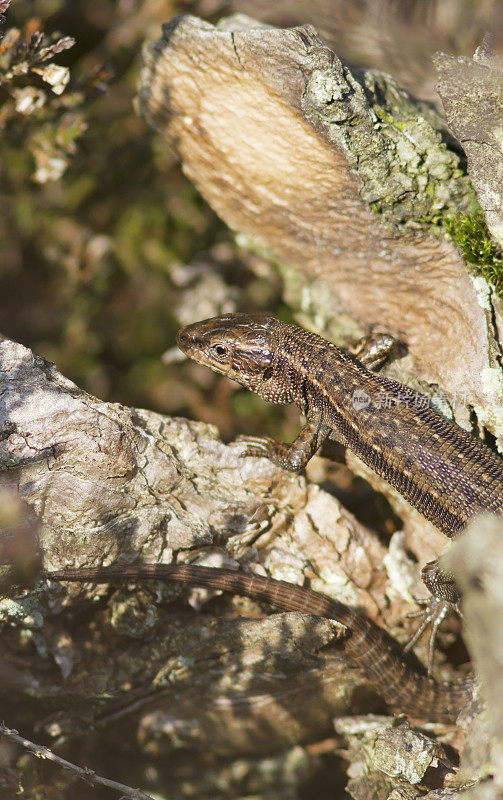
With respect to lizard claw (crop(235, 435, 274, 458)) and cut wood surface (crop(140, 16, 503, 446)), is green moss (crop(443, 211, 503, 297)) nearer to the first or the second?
cut wood surface (crop(140, 16, 503, 446))

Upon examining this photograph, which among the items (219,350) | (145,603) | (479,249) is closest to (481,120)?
(479,249)

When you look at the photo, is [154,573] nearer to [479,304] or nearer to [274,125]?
[479,304]

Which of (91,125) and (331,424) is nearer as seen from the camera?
→ (331,424)

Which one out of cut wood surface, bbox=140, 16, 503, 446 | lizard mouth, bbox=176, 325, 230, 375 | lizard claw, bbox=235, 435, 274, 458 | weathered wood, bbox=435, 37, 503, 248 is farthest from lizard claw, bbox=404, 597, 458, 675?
weathered wood, bbox=435, 37, 503, 248

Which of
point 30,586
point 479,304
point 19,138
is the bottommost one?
point 30,586

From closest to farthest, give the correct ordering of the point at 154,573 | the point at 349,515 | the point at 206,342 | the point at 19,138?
1. the point at 154,573
2. the point at 349,515
3. the point at 206,342
4. the point at 19,138

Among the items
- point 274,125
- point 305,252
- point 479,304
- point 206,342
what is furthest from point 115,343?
point 479,304

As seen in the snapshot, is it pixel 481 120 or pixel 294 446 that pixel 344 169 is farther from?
pixel 294 446

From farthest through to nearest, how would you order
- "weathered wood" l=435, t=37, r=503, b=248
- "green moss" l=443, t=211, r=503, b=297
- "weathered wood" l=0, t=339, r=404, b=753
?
"green moss" l=443, t=211, r=503, b=297
"weathered wood" l=435, t=37, r=503, b=248
"weathered wood" l=0, t=339, r=404, b=753
